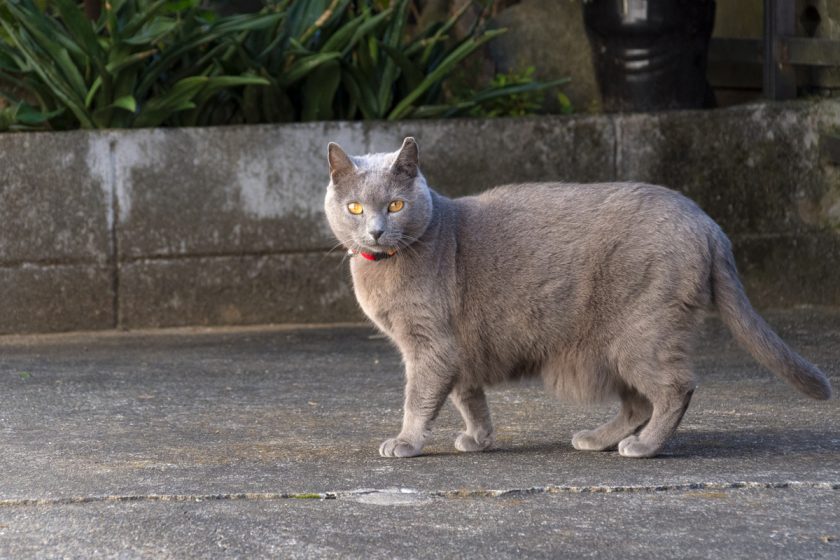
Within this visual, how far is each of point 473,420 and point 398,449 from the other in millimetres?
294

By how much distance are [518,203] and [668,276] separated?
0.54 m

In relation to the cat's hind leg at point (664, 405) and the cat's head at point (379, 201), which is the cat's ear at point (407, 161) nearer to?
the cat's head at point (379, 201)

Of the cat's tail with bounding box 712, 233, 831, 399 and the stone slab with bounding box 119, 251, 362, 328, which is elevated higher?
the cat's tail with bounding box 712, 233, 831, 399

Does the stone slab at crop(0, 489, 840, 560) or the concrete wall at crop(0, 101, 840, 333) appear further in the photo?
the concrete wall at crop(0, 101, 840, 333)

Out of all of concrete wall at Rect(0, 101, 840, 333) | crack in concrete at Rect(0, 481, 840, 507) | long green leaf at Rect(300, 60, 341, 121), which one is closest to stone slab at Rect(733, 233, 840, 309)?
concrete wall at Rect(0, 101, 840, 333)

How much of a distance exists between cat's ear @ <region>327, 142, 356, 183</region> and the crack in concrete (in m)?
1.01

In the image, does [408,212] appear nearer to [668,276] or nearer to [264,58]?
[668,276]

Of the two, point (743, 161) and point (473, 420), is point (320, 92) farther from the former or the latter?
point (473, 420)

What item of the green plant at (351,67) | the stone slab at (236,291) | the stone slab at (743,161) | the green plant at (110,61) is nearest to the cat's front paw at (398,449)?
the stone slab at (236,291)

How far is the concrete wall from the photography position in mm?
6113

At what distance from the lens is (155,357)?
5.59m

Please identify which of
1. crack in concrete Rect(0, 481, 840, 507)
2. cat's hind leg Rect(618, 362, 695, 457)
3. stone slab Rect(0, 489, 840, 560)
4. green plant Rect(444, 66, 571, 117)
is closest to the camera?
stone slab Rect(0, 489, 840, 560)

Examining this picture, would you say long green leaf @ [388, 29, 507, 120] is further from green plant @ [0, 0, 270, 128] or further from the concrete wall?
green plant @ [0, 0, 270, 128]

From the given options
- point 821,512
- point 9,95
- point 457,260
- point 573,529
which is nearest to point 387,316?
point 457,260
